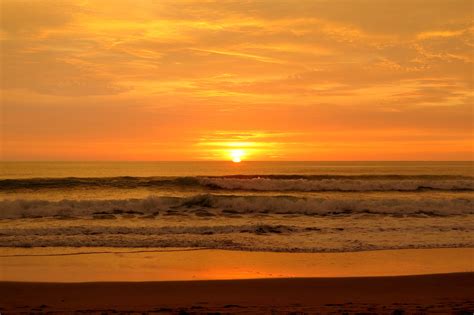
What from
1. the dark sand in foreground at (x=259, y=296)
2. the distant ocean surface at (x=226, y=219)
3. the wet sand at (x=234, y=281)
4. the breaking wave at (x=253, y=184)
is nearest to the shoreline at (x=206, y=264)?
the wet sand at (x=234, y=281)

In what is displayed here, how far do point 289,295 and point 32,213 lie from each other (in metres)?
13.7

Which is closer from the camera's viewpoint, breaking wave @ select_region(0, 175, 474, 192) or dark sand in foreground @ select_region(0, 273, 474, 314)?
dark sand in foreground @ select_region(0, 273, 474, 314)

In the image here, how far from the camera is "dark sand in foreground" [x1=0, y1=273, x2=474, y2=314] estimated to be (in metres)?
7.02

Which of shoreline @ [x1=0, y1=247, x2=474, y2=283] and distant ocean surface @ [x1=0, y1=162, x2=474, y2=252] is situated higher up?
distant ocean surface @ [x1=0, y1=162, x2=474, y2=252]

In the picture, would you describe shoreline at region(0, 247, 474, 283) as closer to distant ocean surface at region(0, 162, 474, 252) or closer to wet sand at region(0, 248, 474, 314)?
wet sand at region(0, 248, 474, 314)

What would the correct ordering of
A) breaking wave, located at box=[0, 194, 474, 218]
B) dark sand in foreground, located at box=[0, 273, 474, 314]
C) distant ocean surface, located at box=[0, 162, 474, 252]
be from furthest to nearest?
breaking wave, located at box=[0, 194, 474, 218], distant ocean surface, located at box=[0, 162, 474, 252], dark sand in foreground, located at box=[0, 273, 474, 314]

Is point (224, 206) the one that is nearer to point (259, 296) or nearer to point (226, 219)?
point (226, 219)

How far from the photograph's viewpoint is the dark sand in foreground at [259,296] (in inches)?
277

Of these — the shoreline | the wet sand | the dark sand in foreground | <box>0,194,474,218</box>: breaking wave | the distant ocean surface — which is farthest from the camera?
<box>0,194,474,218</box>: breaking wave

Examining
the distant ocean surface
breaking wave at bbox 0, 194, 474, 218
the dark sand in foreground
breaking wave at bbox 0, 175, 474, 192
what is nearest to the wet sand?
the dark sand in foreground

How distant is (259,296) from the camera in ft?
25.3

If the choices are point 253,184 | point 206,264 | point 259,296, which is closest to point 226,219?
point 206,264

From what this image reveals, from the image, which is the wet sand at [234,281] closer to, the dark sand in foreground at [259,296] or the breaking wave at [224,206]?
the dark sand in foreground at [259,296]

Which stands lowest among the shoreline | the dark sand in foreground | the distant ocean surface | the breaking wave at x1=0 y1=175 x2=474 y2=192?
the dark sand in foreground
